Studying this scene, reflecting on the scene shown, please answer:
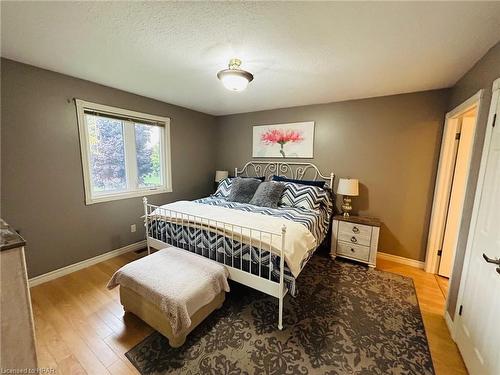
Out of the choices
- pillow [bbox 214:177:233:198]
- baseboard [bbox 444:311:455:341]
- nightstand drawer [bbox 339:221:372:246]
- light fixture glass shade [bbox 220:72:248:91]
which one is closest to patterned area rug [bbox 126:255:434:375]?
baseboard [bbox 444:311:455:341]

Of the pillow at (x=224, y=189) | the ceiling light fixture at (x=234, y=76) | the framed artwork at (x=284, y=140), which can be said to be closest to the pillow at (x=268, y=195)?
the pillow at (x=224, y=189)

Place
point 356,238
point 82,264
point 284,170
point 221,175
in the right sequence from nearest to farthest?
point 82,264
point 356,238
point 284,170
point 221,175

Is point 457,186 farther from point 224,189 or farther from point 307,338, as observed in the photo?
point 224,189

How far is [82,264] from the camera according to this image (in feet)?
8.69

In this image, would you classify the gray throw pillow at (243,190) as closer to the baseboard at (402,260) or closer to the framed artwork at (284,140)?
the framed artwork at (284,140)

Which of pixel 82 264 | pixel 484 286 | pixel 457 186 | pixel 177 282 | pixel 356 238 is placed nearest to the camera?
pixel 484 286

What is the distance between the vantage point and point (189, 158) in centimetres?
394

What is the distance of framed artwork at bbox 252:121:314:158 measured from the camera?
3455 millimetres

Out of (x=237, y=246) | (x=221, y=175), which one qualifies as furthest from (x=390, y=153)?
(x=221, y=175)

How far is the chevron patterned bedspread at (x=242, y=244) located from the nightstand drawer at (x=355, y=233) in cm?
24

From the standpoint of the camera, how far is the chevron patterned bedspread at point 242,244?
5.95 feet

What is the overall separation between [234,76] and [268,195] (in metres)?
1.67

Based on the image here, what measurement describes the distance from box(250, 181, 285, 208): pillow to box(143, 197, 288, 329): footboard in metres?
1.02

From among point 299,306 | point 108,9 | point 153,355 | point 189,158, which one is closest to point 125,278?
point 153,355
